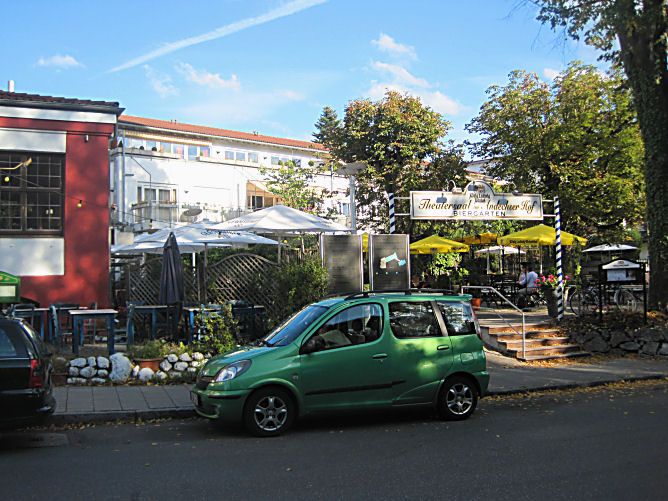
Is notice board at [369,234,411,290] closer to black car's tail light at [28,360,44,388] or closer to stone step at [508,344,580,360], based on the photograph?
stone step at [508,344,580,360]

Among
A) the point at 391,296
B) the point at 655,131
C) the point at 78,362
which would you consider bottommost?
the point at 78,362

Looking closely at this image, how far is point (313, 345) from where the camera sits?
8.11 meters

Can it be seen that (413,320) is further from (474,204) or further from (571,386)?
(474,204)

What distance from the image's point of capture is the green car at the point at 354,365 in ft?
25.5

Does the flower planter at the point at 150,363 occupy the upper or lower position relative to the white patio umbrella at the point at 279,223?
lower

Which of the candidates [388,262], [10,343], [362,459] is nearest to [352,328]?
[362,459]

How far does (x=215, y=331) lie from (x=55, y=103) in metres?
7.97

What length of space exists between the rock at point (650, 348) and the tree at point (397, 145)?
11361mm

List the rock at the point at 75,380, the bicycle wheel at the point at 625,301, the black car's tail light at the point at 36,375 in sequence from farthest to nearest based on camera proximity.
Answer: the bicycle wheel at the point at 625,301 → the rock at the point at 75,380 → the black car's tail light at the point at 36,375

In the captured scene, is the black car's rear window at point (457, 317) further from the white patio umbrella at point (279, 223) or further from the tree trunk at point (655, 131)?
the tree trunk at point (655, 131)

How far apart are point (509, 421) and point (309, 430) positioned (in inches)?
108

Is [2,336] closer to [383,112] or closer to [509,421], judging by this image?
[509,421]

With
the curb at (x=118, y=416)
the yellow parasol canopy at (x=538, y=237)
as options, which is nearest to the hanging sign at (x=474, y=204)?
the yellow parasol canopy at (x=538, y=237)

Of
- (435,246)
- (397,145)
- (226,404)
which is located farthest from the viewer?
(397,145)
